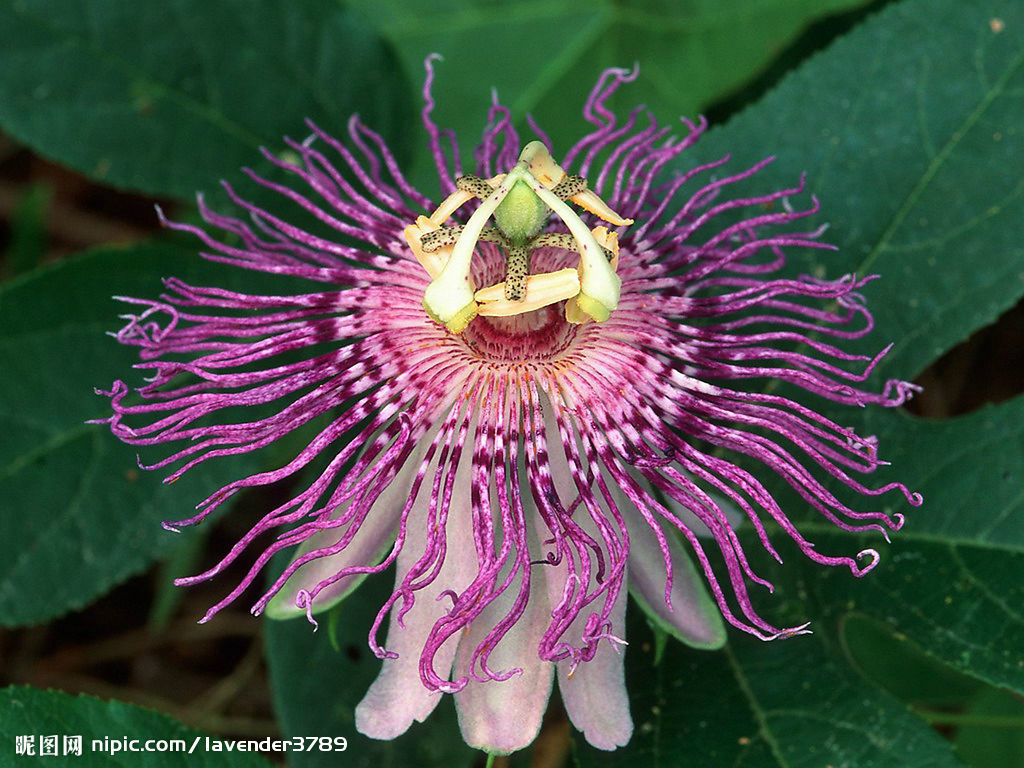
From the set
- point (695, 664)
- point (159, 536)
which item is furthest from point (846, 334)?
point (159, 536)

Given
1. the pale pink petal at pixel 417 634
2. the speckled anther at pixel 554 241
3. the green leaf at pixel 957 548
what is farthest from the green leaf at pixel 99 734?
the green leaf at pixel 957 548

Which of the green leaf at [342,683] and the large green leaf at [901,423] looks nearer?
the large green leaf at [901,423]

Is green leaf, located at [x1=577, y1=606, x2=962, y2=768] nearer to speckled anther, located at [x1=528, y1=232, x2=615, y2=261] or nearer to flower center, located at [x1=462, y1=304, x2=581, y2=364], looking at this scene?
flower center, located at [x1=462, y1=304, x2=581, y2=364]

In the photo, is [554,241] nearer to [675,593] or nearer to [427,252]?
[427,252]

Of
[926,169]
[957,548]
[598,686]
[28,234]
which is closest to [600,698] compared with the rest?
[598,686]

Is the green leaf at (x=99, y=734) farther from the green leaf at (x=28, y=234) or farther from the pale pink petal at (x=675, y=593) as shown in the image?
the green leaf at (x=28, y=234)
